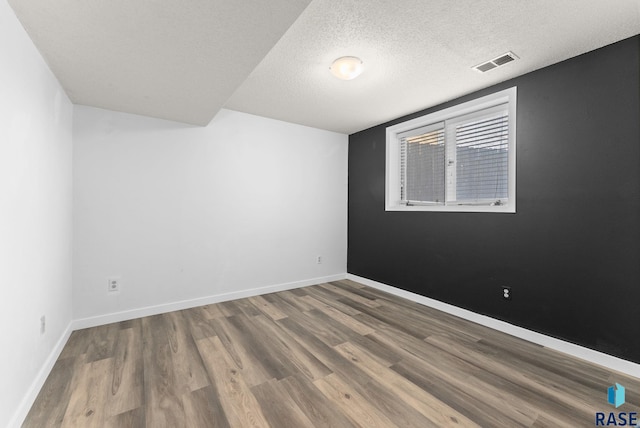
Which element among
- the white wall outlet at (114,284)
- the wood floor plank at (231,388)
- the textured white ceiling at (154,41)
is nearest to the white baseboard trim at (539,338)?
the wood floor plank at (231,388)

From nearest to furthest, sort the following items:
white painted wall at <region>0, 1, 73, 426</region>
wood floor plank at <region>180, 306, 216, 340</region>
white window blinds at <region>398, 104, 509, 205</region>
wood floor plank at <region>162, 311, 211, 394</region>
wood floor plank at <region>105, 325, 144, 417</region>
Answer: white painted wall at <region>0, 1, 73, 426</region> → wood floor plank at <region>105, 325, 144, 417</region> → wood floor plank at <region>162, 311, 211, 394</region> → wood floor plank at <region>180, 306, 216, 340</region> → white window blinds at <region>398, 104, 509, 205</region>

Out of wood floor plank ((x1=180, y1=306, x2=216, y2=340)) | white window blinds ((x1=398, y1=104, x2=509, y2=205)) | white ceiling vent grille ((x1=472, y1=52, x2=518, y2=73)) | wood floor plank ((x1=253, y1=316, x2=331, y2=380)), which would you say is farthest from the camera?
white window blinds ((x1=398, y1=104, x2=509, y2=205))

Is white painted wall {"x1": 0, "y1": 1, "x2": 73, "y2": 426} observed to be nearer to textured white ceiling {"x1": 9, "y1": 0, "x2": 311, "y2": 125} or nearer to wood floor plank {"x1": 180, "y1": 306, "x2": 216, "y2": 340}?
textured white ceiling {"x1": 9, "y1": 0, "x2": 311, "y2": 125}

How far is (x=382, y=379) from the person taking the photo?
5.98ft

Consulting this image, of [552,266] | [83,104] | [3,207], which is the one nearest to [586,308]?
[552,266]

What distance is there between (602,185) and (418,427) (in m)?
2.17

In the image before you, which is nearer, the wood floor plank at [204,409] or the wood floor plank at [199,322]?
the wood floor plank at [204,409]

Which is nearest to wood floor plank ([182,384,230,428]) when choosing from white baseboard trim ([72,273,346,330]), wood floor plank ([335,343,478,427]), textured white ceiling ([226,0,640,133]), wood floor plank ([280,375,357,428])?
wood floor plank ([280,375,357,428])

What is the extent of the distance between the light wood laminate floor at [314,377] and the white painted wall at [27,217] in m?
0.26

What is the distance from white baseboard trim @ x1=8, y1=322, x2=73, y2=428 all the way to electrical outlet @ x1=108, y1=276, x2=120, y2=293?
19.8 inches

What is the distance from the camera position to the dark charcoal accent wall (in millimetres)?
1928

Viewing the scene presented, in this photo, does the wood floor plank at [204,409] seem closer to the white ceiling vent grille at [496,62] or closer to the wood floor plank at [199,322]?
the wood floor plank at [199,322]

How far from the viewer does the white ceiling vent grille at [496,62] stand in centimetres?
215

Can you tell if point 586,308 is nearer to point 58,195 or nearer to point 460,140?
point 460,140
